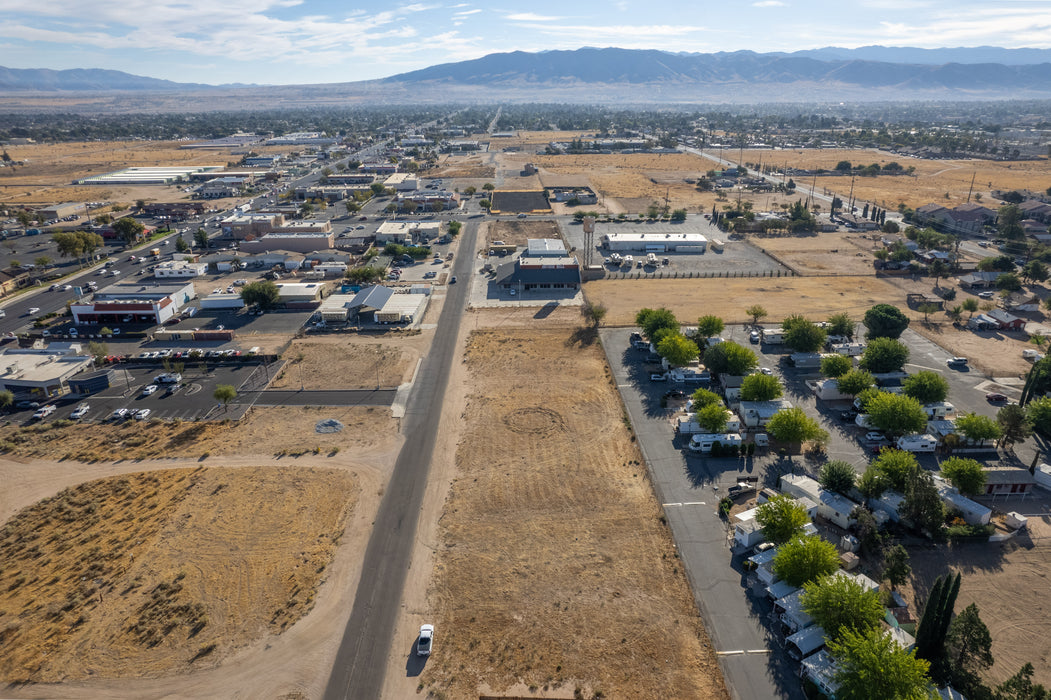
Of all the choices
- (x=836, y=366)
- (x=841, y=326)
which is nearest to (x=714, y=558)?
(x=836, y=366)

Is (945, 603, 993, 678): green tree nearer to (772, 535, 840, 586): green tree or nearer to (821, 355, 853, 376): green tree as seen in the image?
(772, 535, 840, 586): green tree

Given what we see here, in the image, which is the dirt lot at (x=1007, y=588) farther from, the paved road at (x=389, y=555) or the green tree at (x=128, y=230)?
the green tree at (x=128, y=230)

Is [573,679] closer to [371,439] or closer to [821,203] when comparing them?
[371,439]

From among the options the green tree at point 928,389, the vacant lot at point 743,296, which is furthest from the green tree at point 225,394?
the green tree at point 928,389

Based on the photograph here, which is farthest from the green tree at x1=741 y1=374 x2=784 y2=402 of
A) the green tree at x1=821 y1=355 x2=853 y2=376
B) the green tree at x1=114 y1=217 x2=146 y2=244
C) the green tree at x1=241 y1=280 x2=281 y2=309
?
the green tree at x1=114 y1=217 x2=146 y2=244

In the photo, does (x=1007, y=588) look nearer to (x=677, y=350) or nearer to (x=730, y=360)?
(x=730, y=360)

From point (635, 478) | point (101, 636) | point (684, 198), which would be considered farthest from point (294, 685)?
point (684, 198)
